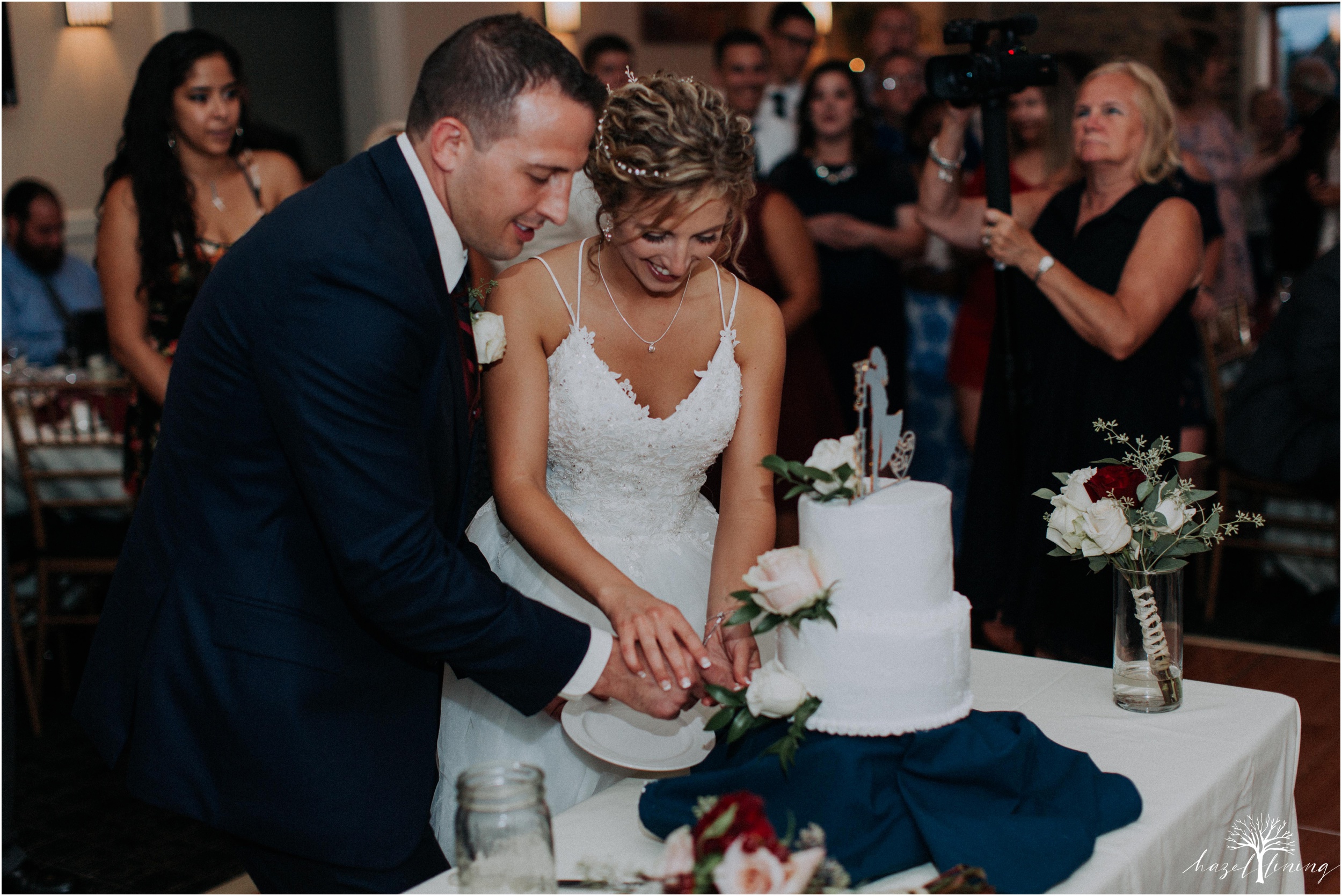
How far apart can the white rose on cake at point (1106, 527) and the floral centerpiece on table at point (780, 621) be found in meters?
0.53

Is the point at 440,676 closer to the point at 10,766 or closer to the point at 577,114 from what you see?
the point at 577,114

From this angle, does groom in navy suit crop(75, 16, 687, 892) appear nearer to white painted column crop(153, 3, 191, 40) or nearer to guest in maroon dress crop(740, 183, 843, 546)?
guest in maroon dress crop(740, 183, 843, 546)

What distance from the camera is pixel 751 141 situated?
1870mm

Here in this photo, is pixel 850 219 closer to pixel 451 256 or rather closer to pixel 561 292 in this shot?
pixel 561 292

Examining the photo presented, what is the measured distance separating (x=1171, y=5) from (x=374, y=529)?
10033 mm

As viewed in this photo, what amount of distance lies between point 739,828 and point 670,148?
3.40 feet

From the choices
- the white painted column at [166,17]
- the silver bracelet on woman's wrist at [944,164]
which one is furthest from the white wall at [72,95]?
the silver bracelet on woman's wrist at [944,164]

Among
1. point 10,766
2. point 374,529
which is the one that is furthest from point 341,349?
point 10,766

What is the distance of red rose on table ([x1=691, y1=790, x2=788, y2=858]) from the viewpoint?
3.33ft

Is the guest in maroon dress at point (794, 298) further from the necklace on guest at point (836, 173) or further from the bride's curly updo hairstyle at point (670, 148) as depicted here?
the bride's curly updo hairstyle at point (670, 148)

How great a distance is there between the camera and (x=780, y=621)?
1.33m

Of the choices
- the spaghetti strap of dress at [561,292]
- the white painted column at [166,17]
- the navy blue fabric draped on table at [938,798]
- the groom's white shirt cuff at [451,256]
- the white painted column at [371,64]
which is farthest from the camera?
the white painted column at [371,64]

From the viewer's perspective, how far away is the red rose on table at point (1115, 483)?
5.57 feet

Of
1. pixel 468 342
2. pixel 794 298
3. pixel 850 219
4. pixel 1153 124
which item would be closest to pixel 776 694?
pixel 468 342
